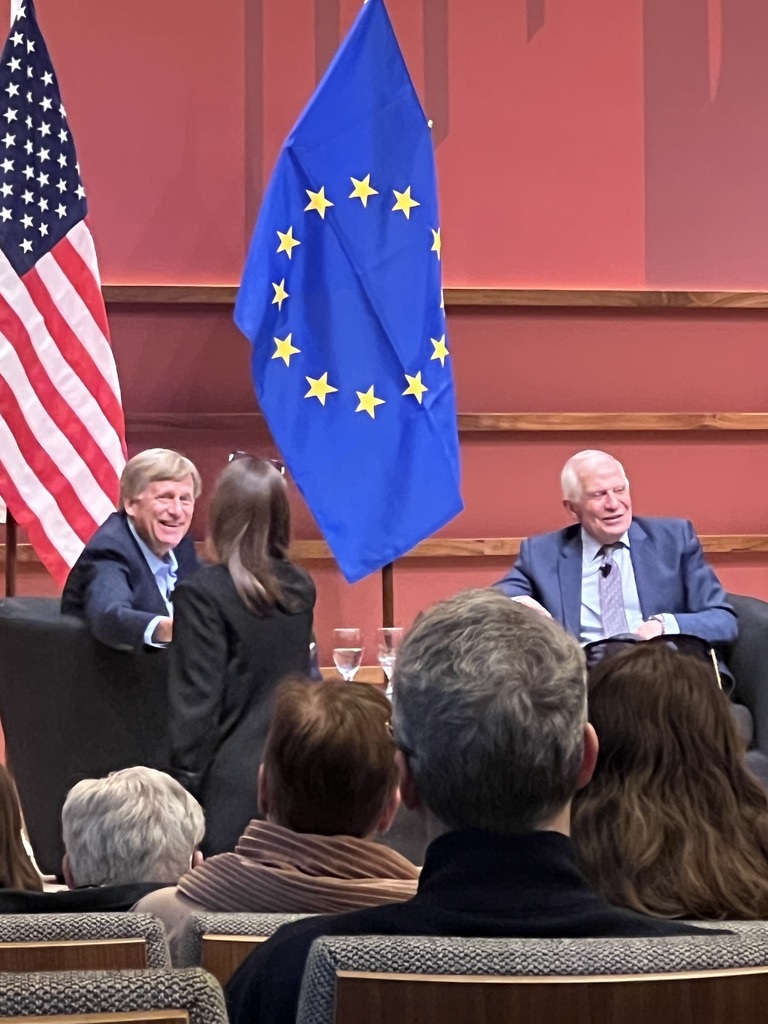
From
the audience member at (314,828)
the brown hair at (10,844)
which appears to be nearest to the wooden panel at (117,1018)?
the audience member at (314,828)

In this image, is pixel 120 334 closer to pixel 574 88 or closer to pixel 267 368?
pixel 267 368

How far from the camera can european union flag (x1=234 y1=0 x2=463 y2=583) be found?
188 inches

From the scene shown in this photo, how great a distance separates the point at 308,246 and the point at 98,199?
0.92 m

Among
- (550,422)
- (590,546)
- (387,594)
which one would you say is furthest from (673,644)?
(550,422)

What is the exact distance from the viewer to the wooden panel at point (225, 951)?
4.38 ft

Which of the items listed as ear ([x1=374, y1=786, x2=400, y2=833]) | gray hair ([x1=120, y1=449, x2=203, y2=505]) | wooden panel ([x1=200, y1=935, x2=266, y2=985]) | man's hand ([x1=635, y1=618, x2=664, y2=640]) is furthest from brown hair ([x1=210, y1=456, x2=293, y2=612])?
wooden panel ([x1=200, y1=935, x2=266, y2=985])

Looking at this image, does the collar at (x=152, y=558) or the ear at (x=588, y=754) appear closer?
the ear at (x=588, y=754)

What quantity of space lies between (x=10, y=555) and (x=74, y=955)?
13.0 ft

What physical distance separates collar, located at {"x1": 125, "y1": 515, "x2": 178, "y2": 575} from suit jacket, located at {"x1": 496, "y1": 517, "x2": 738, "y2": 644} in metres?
0.98

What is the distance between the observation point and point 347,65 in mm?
4820

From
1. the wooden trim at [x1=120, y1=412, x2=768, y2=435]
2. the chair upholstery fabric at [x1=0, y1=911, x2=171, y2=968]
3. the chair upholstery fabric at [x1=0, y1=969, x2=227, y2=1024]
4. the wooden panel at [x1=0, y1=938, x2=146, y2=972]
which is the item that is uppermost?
the wooden trim at [x1=120, y1=412, x2=768, y2=435]

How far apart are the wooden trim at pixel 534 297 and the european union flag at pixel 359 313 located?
0.56 metres

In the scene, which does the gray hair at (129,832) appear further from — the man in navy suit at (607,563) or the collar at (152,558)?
the man in navy suit at (607,563)

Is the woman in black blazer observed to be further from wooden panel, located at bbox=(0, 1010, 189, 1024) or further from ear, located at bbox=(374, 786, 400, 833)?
wooden panel, located at bbox=(0, 1010, 189, 1024)
